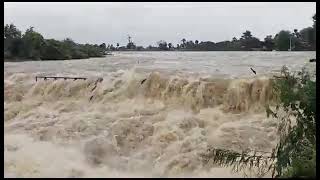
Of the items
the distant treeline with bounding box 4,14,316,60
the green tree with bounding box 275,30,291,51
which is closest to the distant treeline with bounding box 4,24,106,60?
the distant treeline with bounding box 4,14,316,60

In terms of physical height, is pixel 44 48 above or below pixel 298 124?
above

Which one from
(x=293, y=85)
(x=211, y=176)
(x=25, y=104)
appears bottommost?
(x=211, y=176)

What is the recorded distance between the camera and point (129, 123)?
260 inches

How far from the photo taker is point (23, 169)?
4.64m

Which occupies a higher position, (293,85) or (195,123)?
(293,85)

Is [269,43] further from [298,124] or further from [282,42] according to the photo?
[298,124]

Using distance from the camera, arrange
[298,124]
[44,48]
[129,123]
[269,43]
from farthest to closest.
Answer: [269,43], [44,48], [129,123], [298,124]

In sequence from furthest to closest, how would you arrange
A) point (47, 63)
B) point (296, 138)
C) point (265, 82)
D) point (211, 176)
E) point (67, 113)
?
point (47, 63)
point (265, 82)
point (67, 113)
point (211, 176)
point (296, 138)

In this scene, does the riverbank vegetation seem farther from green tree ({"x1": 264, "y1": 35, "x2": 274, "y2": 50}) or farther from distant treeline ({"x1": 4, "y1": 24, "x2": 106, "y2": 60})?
green tree ({"x1": 264, "y1": 35, "x2": 274, "y2": 50})

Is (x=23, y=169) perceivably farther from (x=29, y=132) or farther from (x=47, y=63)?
(x=47, y=63)

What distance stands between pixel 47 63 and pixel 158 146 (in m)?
5.08

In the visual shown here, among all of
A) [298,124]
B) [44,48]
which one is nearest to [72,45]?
[44,48]

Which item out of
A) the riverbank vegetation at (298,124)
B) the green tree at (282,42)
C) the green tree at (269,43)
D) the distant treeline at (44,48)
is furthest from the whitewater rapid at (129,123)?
the green tree at (269,43)

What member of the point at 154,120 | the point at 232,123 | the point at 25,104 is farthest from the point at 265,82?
the point at 25,104
